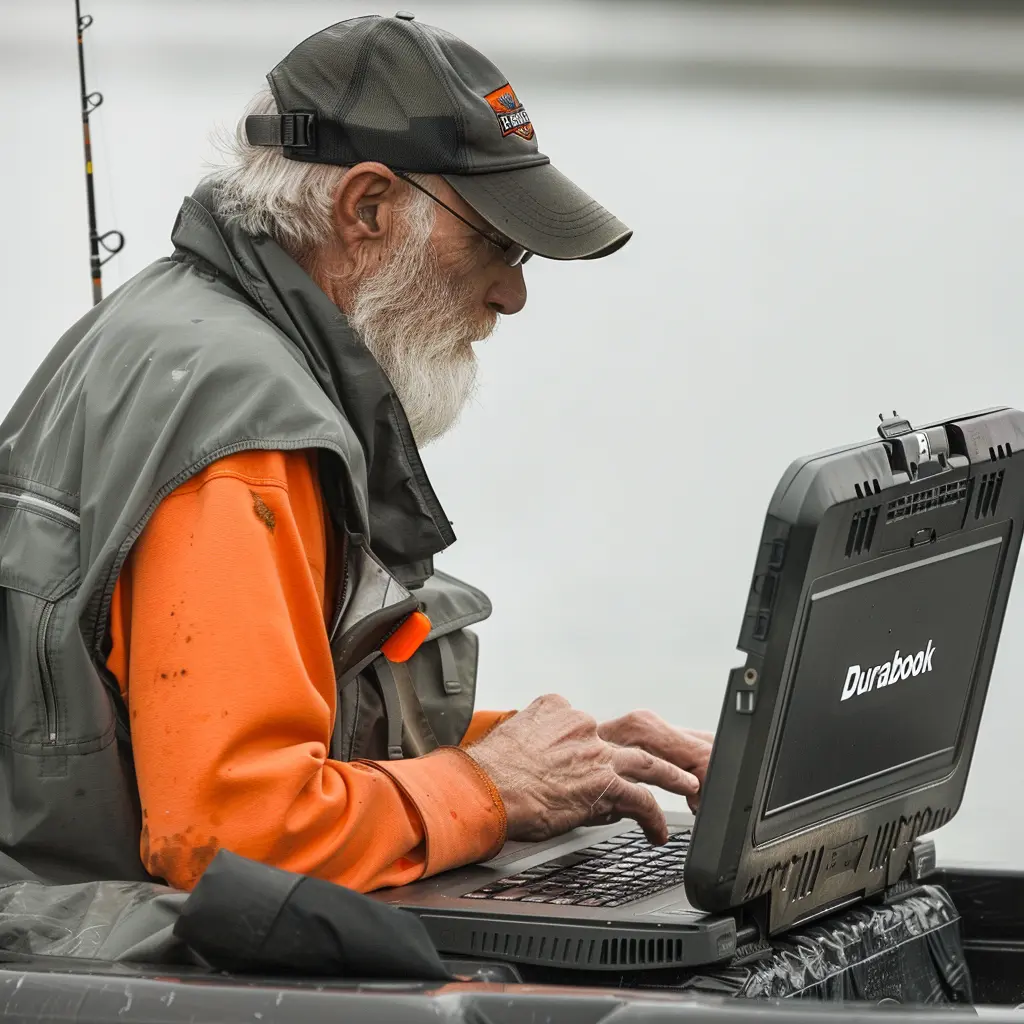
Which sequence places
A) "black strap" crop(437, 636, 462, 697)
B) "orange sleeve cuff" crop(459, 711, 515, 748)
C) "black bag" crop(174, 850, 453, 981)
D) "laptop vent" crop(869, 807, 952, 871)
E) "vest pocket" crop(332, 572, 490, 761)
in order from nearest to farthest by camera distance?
"black bag" crop(174, 850, 453, 981)
"laptop vent" crop(869, 807, 952, 871)
"vest pocket" crop(332, 572, 490, 761)
"black strap" crop(437, 636, 462, 697)
"orange sleeve cuff" crop(459, 711, 515, 748)

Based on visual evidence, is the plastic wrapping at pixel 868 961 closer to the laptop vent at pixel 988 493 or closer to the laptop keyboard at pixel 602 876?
the laptop keyboard at pixel 602 876

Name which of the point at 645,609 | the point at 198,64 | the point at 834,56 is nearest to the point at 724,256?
the point at 834,56

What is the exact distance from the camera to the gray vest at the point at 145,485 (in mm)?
1139

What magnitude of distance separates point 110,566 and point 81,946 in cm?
25

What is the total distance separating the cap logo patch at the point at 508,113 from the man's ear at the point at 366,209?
11 centimetres

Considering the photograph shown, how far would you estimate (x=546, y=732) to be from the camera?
129cm

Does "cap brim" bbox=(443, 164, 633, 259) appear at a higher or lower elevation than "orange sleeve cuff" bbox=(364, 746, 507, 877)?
higher

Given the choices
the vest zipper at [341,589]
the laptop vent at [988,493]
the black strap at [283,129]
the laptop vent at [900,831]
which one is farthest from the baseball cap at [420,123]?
the laptop vent at [900,831]

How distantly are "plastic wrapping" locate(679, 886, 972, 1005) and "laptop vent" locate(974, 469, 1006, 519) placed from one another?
32cm

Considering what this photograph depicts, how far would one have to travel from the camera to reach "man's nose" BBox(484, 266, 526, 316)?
1.48m

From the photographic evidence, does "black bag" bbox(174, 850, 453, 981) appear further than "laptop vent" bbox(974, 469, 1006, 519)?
No

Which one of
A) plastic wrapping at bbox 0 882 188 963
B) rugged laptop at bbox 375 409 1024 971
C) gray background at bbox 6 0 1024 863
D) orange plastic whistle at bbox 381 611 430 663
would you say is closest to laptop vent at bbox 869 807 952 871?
rugged laptop at bbox 375 409 1024 971

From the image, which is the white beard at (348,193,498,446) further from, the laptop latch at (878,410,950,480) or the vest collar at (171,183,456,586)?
the laptop latch at (878,410,950,480)

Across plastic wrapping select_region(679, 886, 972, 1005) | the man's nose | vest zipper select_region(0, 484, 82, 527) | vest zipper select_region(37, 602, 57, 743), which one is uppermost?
the man's nose
